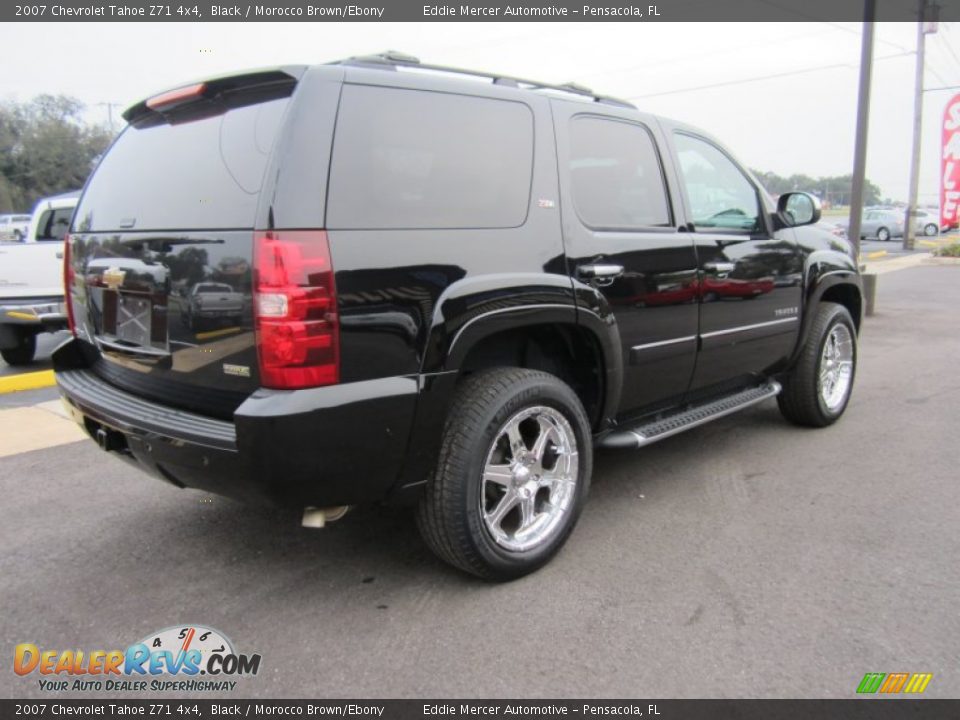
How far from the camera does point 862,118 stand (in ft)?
33.7

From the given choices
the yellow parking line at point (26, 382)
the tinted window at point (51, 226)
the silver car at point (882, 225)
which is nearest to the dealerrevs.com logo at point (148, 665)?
the yellow parking line at point (26, 382)

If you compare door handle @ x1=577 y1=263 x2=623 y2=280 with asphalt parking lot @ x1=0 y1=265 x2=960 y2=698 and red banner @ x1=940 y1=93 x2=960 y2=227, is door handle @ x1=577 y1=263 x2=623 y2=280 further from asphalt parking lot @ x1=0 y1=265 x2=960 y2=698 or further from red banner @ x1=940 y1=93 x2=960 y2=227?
red banner @ x1=940 y1=93 x2=960 y2=227

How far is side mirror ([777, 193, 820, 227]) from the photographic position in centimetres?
454

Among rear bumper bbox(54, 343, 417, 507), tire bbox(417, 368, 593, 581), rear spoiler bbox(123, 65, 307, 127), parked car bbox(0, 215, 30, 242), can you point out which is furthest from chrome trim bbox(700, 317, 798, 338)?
parked car bbox(0, 215, 30, 242)

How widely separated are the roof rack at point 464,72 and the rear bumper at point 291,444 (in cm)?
119

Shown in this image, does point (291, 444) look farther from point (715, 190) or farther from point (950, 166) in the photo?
point (950, 166)

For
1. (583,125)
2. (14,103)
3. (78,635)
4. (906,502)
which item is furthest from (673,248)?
(14,103)

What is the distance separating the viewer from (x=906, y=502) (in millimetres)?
3734

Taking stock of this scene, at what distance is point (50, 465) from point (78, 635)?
2187 mm

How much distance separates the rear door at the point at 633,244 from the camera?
3.22 metres

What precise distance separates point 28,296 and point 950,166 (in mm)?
25147
